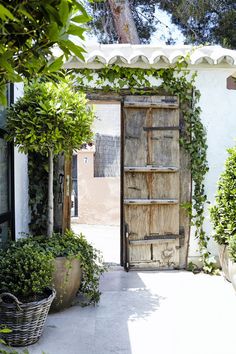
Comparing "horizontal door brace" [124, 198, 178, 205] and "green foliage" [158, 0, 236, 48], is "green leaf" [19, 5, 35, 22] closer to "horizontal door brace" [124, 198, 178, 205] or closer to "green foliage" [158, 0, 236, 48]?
"horizontal door brace" [124, 198, 178, 205]

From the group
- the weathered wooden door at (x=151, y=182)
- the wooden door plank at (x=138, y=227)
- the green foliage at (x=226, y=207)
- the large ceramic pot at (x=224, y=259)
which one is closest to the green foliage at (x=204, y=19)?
the weathered wooden door at (x=151, y=182)

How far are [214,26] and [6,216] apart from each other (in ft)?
24.0

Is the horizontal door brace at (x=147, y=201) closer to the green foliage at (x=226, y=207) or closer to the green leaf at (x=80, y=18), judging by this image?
the green foliage at (x=226, y=207)

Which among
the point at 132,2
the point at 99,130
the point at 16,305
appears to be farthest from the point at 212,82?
the point at 132,2

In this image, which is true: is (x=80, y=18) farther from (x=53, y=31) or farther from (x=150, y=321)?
(x=150, y=321)

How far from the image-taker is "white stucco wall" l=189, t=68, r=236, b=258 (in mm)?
4668

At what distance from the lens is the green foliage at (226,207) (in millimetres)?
4066

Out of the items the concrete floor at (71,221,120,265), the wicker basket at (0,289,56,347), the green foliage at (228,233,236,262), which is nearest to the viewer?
the wicker basket at (0,289,56,347)

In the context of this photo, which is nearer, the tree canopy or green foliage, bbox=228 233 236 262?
green foliage, bbox=228 233 236 262

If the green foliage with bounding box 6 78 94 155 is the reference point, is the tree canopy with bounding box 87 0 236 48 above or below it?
above

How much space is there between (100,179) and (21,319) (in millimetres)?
6191

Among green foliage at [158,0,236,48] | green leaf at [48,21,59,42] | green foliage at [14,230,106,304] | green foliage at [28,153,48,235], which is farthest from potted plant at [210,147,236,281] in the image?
green foliage at [158,0,236,48]

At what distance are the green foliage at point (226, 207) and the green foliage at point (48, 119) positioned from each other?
1637 mm

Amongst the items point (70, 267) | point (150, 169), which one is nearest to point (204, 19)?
point (150, 169)
